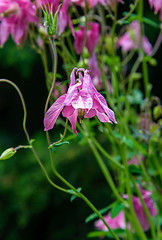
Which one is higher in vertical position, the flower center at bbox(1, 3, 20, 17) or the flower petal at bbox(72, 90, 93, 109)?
the flower center at bbox(1, 3, 20, 17)

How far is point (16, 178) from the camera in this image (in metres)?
1.88

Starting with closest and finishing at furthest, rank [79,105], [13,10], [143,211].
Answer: [79,105], [13,10], [143,211]

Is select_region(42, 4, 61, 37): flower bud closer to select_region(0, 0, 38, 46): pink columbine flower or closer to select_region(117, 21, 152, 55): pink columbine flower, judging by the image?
select_region(0, 0, 38, 46): pink columbine flower

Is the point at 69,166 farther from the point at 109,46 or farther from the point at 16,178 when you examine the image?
the point at 109,46

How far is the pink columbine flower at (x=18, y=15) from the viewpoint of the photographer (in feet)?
2.18

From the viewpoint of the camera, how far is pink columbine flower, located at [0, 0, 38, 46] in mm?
665

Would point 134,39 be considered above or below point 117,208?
above

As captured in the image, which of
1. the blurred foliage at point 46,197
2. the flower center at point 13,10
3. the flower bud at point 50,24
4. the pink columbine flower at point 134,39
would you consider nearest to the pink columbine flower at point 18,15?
the flower center at point 13,10

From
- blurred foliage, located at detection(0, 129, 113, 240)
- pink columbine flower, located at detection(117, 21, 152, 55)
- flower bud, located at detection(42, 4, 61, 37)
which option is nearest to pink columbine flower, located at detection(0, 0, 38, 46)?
flower bud, located at detection(42, 4, 61, 37)

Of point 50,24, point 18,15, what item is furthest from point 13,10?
point 50,24

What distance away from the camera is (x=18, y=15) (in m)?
0.68

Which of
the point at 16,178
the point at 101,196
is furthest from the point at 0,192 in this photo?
the point at 101,196

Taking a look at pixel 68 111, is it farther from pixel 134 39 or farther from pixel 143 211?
pixel 134 39

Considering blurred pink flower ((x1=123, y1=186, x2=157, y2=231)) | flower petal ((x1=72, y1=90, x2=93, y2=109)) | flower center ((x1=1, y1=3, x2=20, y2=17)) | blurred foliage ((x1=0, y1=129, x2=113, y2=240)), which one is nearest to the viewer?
flower petal ((x1=72, y1=90, x2=93, y2=109))
